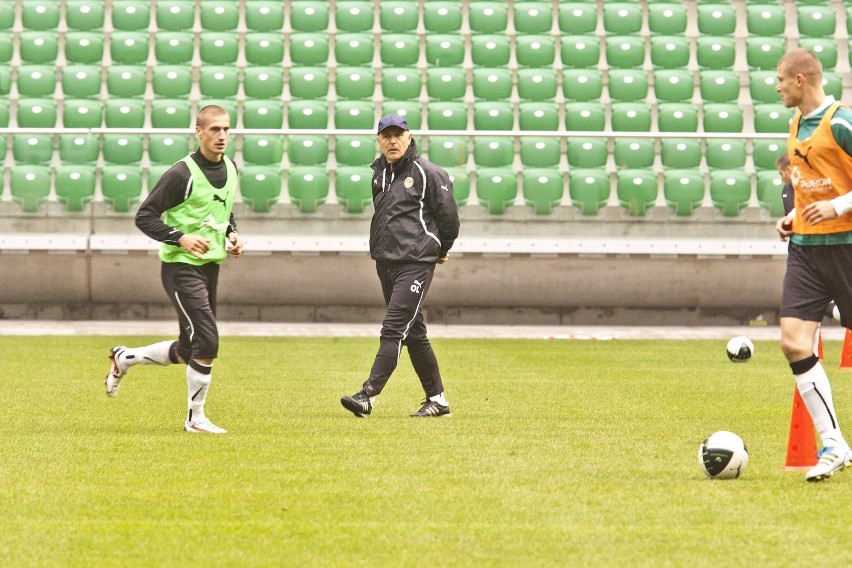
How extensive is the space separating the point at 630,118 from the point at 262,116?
17.5 feet

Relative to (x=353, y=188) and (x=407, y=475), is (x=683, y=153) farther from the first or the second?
(x=407, y=475)

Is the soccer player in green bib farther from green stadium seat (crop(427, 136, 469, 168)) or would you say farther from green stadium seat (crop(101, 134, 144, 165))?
green stadium seat (crop(427, 136, 469, 168))

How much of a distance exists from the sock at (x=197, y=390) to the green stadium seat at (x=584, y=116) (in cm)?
1259

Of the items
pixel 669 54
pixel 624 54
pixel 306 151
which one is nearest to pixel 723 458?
pixel 306 151

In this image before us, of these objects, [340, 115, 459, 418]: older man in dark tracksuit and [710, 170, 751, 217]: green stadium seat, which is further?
[710, 170, 751, 217]: green stadium seat

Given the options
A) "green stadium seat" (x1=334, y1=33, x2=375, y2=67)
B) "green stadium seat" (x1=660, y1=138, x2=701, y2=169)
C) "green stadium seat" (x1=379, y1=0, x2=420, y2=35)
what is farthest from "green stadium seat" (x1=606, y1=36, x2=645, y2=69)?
"green stadium seat" (x1=660, y1=138, x2=701, y2=169)

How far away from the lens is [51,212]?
18375mm

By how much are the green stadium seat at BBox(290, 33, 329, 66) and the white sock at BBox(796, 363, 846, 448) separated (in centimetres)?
1609

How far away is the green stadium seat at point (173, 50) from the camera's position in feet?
74.7

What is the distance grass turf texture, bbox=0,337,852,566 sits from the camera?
591 centimetres

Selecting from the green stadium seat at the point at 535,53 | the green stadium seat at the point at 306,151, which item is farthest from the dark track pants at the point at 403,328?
the green stadium seat at the point at 535,53

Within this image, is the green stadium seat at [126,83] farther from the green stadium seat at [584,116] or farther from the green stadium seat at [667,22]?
the green stadium seat at [667,22]

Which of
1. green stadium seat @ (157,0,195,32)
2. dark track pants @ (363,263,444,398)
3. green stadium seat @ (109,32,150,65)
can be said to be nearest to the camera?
dark track pants @ (363,263,444,398)

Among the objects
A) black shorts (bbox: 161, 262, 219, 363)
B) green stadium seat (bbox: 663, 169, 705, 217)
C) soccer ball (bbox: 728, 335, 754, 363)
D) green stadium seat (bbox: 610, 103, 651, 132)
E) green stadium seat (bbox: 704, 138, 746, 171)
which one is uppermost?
green stadium seat (bbox: 610, 103, 651, 132)
